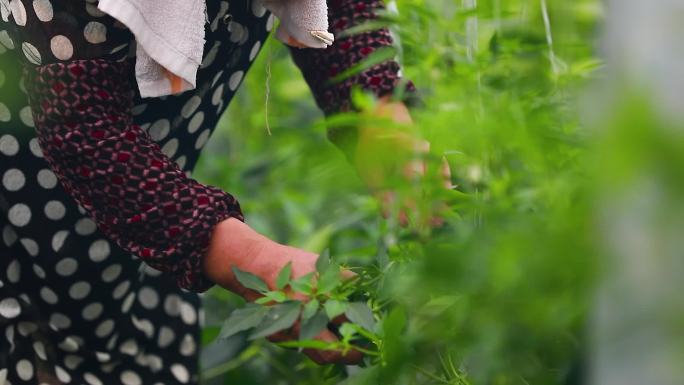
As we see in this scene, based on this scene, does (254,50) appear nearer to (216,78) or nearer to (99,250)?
(216,78)

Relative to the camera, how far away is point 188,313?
1850 mm

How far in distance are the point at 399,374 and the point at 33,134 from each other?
2.44ft

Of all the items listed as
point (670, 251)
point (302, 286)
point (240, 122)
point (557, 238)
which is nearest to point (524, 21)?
point (302, 286)

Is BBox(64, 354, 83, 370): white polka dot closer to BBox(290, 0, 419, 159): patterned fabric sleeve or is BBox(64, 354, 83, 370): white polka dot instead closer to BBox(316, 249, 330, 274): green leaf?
BBox(290, 0, 419, 159): patterned fabric sleeve

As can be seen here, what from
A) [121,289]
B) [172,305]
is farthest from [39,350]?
[172,305]

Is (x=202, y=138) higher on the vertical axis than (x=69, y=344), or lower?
higher

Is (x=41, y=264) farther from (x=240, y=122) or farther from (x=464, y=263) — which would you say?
(x=240, y=122)

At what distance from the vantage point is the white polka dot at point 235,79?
5.29 feet

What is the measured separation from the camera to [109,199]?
1.34m

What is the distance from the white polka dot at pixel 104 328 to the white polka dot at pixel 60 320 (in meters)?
0.05

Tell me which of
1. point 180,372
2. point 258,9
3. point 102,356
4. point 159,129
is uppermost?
Result: point 258,9

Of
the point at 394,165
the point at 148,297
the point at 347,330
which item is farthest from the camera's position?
the point at 148,297

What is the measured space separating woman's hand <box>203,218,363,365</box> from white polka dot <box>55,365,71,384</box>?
0.42 m

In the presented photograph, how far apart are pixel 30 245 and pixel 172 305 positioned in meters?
0.32
